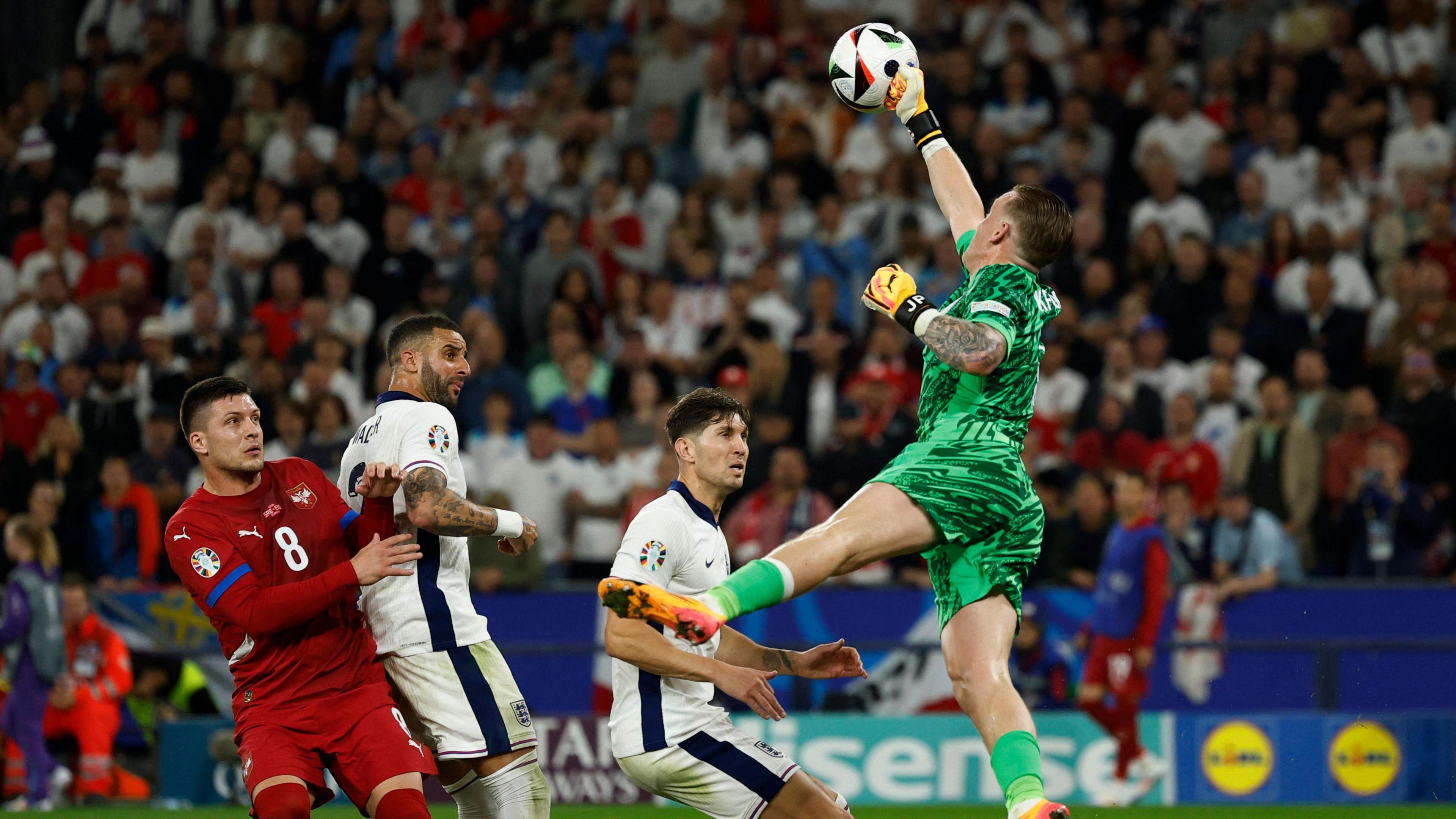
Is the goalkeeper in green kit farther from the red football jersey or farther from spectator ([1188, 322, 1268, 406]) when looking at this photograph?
spectator ([1188, 322, 1268, 406])

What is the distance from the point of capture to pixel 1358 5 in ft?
55.1

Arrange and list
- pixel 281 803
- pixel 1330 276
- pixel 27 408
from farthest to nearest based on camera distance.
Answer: pixel 27 408 < pixel 1330 276 < pixel 281 803

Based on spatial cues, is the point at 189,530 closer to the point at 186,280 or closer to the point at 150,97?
the point at 186,280

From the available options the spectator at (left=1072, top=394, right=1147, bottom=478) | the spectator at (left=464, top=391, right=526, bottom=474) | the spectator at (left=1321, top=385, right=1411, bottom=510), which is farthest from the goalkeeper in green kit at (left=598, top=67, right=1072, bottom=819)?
the spectator at (left=464, top=391, right=526, bottom=474)

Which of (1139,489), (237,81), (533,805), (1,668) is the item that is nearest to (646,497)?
(1139,489)

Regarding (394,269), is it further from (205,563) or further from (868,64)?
(205,563)

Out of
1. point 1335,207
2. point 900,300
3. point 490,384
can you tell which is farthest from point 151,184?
point 900,300

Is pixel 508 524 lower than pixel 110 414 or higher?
lower

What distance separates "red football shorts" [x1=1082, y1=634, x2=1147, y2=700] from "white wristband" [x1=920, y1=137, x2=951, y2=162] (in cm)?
583

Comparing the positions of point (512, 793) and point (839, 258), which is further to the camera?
point (839, 258)

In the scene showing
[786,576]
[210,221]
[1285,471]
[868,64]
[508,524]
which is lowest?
[786,576]

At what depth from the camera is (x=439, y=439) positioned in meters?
6.82

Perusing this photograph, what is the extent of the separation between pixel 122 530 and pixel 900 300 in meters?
9.45

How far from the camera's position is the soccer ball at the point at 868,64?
7.60 meters
